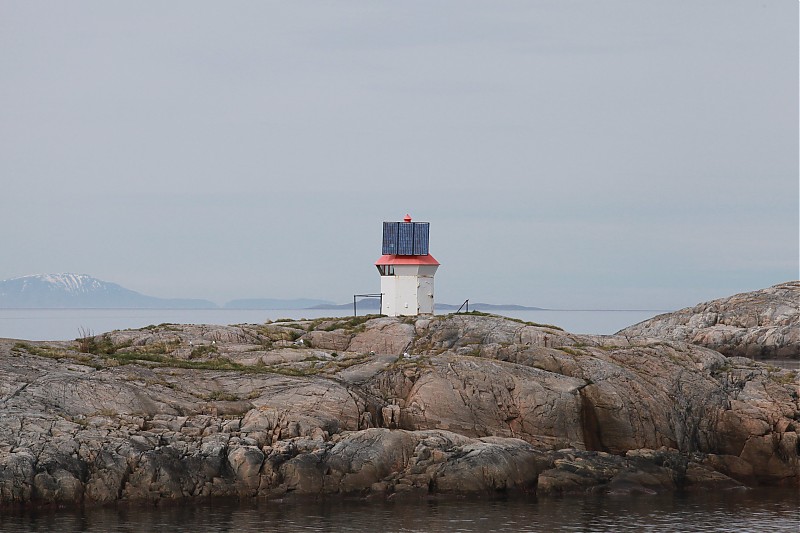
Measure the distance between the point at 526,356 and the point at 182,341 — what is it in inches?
580

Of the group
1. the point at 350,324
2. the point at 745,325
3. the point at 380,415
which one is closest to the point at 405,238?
the point at 350,324

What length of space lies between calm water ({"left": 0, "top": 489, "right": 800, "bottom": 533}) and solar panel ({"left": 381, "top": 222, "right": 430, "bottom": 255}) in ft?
69.8

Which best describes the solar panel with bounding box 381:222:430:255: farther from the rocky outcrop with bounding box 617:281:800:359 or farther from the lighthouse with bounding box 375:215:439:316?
the rocky outcrop with bounding box 617:281:800:359

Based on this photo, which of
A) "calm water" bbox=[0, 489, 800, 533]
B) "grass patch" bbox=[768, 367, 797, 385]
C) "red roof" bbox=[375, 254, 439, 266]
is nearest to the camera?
"calm water" bbox=[0, 489, 800, 533]

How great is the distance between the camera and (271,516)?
1233 inches

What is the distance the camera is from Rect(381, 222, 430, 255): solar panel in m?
53.5

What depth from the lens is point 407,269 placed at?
53.2m

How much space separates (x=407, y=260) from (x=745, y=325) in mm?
49394

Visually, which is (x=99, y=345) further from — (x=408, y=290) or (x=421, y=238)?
(x=421, y=238)

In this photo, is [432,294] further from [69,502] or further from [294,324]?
[69,502]

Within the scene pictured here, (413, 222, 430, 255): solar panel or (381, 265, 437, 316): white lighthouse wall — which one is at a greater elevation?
(413, 222, 430, 255): solar panel

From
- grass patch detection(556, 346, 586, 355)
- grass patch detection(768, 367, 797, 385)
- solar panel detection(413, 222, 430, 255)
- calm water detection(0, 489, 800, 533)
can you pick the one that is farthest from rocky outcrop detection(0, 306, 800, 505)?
solar panel detection(413, 222, 430, 255)

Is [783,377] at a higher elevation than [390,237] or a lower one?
lower

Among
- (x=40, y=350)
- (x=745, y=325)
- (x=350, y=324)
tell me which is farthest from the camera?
(x=745, y=325)
